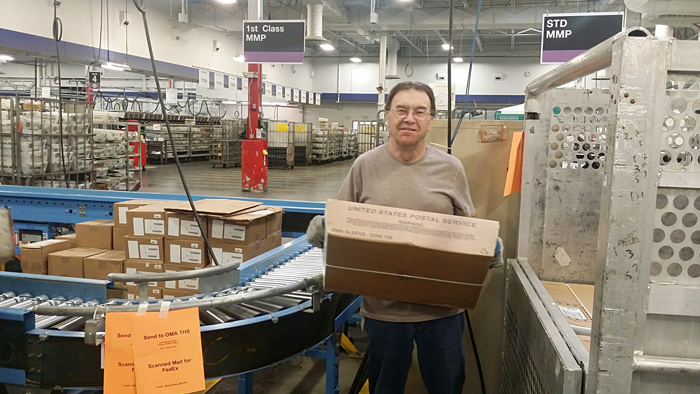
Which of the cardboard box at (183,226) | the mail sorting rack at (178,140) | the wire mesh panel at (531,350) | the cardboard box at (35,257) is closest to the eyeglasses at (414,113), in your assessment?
the wire mesh panel at (531,350)

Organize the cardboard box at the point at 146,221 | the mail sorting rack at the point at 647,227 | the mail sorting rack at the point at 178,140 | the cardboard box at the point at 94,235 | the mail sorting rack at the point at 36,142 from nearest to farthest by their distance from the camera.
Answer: the mail sorting rack at the point at 647,227
the cardboard box at the point at 146,221
the cardboard box at the point at 94,235
the mail sorting rack at the point at 36,142
the mail sorting rack at the point at 178,140

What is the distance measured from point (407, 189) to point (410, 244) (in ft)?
1.34

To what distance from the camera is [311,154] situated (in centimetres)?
1927

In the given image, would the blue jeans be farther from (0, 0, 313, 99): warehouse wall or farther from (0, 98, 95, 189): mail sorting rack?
(0, 0, 313, 99): warehouse wall

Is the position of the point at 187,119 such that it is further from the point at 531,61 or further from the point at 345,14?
the point at 531,61

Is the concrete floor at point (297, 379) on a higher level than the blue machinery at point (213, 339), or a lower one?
lower

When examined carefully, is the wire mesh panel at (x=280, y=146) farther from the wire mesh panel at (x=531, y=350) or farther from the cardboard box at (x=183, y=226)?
the wire mesh panel at (x=531, y=350)

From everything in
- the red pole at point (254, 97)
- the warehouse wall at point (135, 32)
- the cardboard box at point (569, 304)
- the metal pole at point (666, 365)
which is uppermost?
the warehouse wall at point (135, 32)

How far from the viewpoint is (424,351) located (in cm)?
186

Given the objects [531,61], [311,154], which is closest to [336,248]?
[311,154]

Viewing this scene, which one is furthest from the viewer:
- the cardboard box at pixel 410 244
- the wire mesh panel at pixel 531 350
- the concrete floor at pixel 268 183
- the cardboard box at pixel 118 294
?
the concrete floor at pixel 268 183

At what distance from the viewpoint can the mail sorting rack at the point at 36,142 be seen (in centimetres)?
713

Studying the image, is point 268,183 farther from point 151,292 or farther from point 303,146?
point 151,292

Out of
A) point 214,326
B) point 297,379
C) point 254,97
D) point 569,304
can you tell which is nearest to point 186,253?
point 297,379
